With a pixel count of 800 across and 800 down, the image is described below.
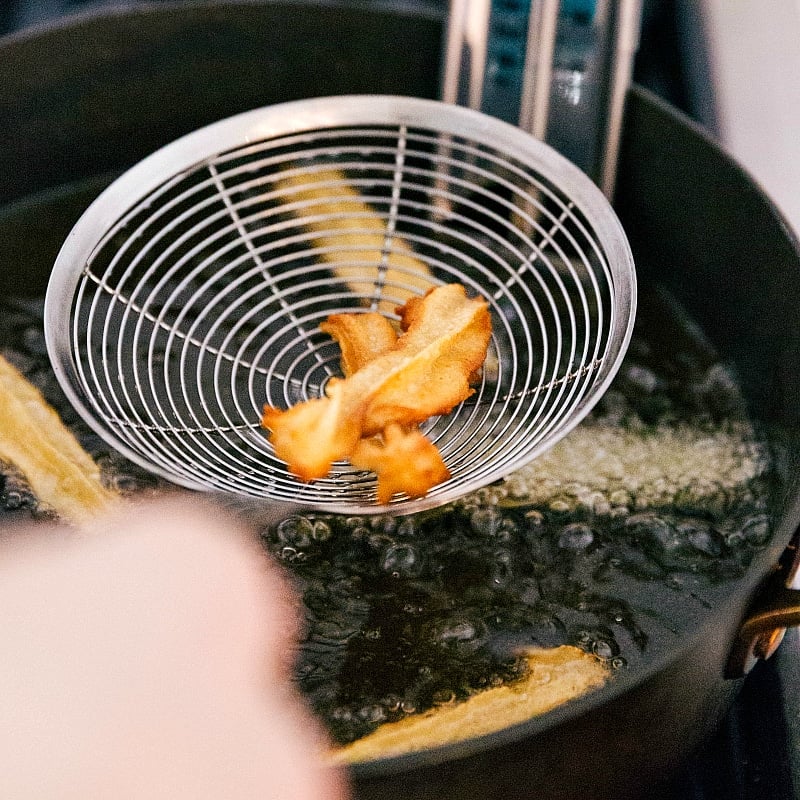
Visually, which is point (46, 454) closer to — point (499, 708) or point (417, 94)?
point (499, 708)

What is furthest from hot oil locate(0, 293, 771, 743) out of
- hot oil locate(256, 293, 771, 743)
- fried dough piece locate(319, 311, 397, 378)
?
fried dough piece locate(319, 311, 397, 378)

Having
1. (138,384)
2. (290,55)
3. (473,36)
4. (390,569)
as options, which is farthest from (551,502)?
(290,55)

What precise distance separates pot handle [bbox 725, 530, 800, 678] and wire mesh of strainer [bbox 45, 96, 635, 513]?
0.50 feet

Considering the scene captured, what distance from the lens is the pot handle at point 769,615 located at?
56cm

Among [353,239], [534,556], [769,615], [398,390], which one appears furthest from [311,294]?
[769,615]

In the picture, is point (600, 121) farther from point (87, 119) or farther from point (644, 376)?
point (87, 119)

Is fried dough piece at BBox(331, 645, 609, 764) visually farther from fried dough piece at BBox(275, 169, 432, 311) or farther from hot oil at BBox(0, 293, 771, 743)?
fried dough piece at BBox(275, 169, 432, 311)

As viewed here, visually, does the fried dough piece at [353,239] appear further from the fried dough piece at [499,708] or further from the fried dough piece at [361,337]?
the fried dough piece at [499,708]

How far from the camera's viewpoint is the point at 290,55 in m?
0.99

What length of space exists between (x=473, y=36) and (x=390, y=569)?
493 mm

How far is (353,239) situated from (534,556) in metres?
0.38

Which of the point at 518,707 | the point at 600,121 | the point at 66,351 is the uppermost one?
the point at 600,121

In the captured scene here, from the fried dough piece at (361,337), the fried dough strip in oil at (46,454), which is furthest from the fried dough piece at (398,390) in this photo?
the fried dough strip in oil at (46,454)

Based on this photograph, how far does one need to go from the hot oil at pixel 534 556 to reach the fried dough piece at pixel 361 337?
0.12 metres
